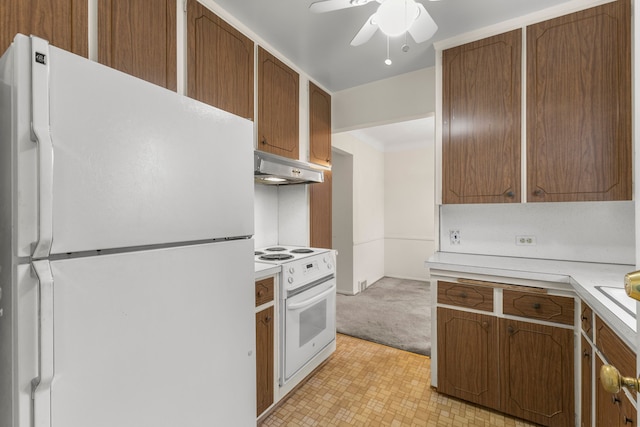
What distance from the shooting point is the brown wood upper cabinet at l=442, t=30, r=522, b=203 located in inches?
76.5

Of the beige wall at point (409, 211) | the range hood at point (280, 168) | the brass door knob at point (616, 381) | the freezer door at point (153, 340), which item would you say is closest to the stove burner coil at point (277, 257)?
the range hood at point (280, 168)

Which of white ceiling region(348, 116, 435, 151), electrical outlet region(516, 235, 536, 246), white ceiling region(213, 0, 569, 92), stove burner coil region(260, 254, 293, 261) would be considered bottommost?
stove burner coil region(260, 254, 293, 261)

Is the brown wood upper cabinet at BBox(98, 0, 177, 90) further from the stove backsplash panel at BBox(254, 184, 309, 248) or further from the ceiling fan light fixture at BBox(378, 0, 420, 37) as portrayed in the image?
the stove backsplash panel at BBox(254, 184, 309, 248)

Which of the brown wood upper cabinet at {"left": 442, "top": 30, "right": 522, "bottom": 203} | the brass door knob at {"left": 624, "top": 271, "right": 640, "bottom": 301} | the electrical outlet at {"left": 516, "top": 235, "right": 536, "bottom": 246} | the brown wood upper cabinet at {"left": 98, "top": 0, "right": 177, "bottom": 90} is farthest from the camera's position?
the electrical outlet at {"left": 516, "top": 235, "right": 536, "bottom": 246}

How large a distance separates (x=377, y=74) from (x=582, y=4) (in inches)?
54.3

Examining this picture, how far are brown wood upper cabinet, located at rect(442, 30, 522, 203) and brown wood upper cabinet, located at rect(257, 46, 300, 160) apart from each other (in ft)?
3.87

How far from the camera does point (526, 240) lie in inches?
83.3

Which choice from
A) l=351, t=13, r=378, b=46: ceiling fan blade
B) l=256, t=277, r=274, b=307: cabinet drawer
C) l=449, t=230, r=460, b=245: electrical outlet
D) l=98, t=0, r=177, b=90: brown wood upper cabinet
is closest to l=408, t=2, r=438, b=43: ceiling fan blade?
l=351, t=13, r=378, b=46: ceiling fan blade

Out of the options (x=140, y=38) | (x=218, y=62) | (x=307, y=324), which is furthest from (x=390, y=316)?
(x=140, y=38)

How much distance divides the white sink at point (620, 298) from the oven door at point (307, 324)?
4.99 ft

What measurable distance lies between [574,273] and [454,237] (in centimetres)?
85

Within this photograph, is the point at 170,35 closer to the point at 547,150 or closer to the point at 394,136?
the point at 547,150

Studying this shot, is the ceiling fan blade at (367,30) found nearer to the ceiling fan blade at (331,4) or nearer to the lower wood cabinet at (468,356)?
the ceiling fan blade at (331,4)

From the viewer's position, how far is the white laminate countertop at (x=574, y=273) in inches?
39.0
